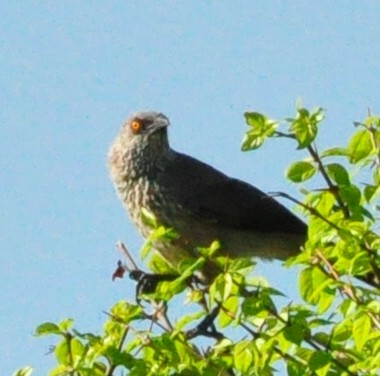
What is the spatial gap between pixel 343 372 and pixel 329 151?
32.3 inches

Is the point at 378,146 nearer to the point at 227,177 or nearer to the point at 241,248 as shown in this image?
the point at 241,248

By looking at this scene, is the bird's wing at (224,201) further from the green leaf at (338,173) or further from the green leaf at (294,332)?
the green leaf at (294,332)

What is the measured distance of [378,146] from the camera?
4730mm

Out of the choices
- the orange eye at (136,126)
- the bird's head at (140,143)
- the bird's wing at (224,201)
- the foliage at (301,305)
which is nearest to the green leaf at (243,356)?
the foliage at (301,305)

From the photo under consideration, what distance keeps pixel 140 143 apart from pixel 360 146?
16.2 ft

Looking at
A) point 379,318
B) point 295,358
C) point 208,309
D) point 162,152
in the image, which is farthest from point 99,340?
point 162,152

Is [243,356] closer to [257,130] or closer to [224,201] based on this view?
[257,130]

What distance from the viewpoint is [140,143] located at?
31.4 ft

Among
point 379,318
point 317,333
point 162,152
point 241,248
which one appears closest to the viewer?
point 379,318

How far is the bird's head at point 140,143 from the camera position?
930 centimetres

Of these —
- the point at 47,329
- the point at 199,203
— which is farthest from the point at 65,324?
the point at 199,203

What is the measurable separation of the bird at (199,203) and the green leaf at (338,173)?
12.3ft

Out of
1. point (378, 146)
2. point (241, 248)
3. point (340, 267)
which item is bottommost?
point (340, 267)

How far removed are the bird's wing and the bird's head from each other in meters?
0.17
